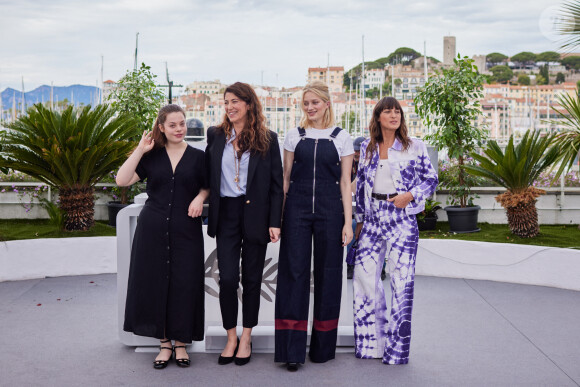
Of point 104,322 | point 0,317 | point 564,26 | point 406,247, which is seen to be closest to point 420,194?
point 406,247

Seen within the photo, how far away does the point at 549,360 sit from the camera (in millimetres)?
4234

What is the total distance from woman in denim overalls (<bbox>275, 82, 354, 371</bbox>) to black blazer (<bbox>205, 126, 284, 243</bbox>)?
0.10m

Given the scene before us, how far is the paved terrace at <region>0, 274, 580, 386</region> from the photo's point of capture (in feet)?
12.7

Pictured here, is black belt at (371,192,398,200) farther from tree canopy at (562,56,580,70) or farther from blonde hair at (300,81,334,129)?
tree canopy at (562,56,580,70)

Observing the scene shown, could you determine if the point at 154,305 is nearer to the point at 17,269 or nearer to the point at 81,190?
→ the point at 17,269

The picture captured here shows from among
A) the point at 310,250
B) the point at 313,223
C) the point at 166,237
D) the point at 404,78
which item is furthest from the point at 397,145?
the point at 404,78

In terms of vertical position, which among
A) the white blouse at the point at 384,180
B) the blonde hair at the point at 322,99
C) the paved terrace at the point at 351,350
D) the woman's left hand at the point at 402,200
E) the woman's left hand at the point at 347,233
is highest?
the blonde hair at the point at 322,99

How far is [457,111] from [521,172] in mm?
1796

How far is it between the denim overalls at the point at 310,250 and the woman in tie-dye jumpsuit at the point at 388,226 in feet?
0.83

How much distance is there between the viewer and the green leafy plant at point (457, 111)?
8.76 meters

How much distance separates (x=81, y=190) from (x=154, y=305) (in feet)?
14.8

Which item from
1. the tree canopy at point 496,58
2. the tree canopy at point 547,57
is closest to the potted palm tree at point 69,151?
the tree canopy at point 547,57

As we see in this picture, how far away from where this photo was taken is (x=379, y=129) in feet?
14.0

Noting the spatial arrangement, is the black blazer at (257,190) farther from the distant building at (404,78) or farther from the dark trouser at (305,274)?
the distant building at (404,78)
